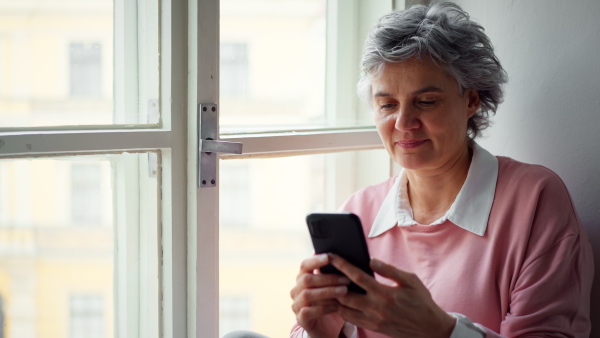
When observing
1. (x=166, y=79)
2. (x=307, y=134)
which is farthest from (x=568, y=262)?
(x=166, y=79)

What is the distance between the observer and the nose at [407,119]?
1.46m

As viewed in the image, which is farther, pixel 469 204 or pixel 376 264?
pixel 469 204

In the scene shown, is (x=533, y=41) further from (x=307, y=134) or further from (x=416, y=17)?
(x=307, y=134)

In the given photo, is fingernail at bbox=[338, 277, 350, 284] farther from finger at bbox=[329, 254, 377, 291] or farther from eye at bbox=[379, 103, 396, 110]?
eye at bbox=[379, 103, 396, 110]

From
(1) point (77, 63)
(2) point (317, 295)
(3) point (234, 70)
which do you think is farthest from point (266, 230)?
(1) point (77, 63)

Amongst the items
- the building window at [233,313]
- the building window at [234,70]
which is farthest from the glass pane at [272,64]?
the building window at [233,313]

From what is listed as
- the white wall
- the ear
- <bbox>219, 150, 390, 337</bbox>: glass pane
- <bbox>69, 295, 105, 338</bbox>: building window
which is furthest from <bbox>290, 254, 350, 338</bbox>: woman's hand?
the white wall

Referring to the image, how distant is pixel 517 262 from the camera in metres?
1.35

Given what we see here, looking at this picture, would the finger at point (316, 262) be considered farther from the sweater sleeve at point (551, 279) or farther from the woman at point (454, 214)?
the sweater sleeve at point (551, 279)

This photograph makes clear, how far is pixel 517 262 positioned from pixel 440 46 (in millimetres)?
485

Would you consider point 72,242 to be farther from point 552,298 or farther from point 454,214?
point 552,298

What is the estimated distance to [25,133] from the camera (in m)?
1.24

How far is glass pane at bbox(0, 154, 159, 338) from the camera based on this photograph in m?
1.30

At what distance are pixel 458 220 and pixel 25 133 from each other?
0.90 meters
